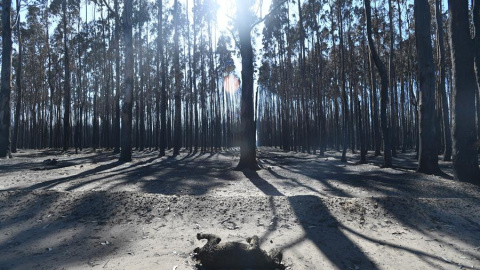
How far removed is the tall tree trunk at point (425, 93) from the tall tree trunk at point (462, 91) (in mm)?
1792

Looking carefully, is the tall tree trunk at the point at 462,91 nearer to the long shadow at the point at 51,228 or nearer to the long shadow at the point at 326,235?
the long shadow at the point at 326,235

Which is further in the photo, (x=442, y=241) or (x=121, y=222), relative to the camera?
(x=121, y=222)

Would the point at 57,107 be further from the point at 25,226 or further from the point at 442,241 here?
the point at 442,241

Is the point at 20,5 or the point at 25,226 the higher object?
the point at 20,5

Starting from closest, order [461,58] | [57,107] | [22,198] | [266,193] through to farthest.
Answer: [22,198] → [266,193] → [461,58] → [57,107]

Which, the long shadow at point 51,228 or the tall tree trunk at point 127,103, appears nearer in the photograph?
the long shadow at point 51,228

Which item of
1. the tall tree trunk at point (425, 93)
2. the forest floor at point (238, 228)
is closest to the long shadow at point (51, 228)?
the forest floor at point (238, 228)

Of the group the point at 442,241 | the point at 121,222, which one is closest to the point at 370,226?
the point at 442,241

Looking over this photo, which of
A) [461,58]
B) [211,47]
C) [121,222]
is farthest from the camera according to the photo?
[211,47]

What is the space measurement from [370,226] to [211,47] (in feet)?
95.8

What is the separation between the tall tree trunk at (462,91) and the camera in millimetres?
7430

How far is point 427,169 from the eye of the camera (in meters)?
9.41

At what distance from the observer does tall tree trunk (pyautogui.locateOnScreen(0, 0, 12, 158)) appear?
1562 centimetres

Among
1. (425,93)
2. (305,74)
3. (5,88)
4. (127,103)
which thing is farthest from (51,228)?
(305,74)
